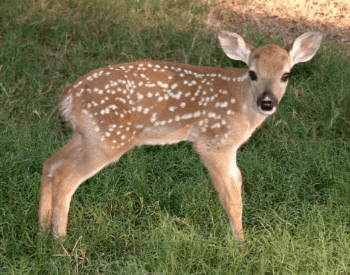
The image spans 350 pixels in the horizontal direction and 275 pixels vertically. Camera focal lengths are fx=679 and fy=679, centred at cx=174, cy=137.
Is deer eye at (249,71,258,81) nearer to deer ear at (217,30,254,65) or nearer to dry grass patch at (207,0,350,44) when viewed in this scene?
deer ear at (217,30,254,65)

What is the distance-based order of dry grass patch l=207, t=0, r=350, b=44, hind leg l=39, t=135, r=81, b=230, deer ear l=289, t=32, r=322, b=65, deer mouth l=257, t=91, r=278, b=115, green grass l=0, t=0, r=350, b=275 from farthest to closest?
dry grass patch l=207, t=0, r=350, b=44
deer ear l=289, t=32, r=322, b=65
hind leg l=39, t=135, r=81, b=230
deer mouth l=257, t=91, r=278, b=115
green grass l=0, t=0, r=350, b=275

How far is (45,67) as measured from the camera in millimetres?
8086

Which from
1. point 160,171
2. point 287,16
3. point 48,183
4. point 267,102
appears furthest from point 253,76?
point 287,16

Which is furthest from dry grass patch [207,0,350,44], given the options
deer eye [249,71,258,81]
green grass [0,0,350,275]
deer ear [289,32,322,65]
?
deer eye [249,71,258,81]

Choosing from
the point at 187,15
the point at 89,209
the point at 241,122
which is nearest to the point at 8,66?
the point at 187,15

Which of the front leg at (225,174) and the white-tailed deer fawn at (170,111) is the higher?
the white-tailed deer fawn at (170,111)

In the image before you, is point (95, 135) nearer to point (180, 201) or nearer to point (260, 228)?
point (180, 201)

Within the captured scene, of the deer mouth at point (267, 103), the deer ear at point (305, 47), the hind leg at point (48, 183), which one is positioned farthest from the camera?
the deer ear at point (305, 47)

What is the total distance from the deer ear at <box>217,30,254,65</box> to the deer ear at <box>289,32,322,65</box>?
0.36m

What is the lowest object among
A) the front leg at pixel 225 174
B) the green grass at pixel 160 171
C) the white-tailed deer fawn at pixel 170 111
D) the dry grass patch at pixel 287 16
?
the dry grass patch at pixel 287 16

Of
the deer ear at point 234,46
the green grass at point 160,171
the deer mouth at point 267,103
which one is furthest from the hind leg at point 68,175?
the deer ear at point 234,46

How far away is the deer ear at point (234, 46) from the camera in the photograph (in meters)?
5.69

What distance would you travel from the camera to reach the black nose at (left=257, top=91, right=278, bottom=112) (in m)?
5.22

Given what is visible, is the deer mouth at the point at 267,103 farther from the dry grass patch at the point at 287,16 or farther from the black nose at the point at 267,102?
the dry grass patch at the point at 287,16
